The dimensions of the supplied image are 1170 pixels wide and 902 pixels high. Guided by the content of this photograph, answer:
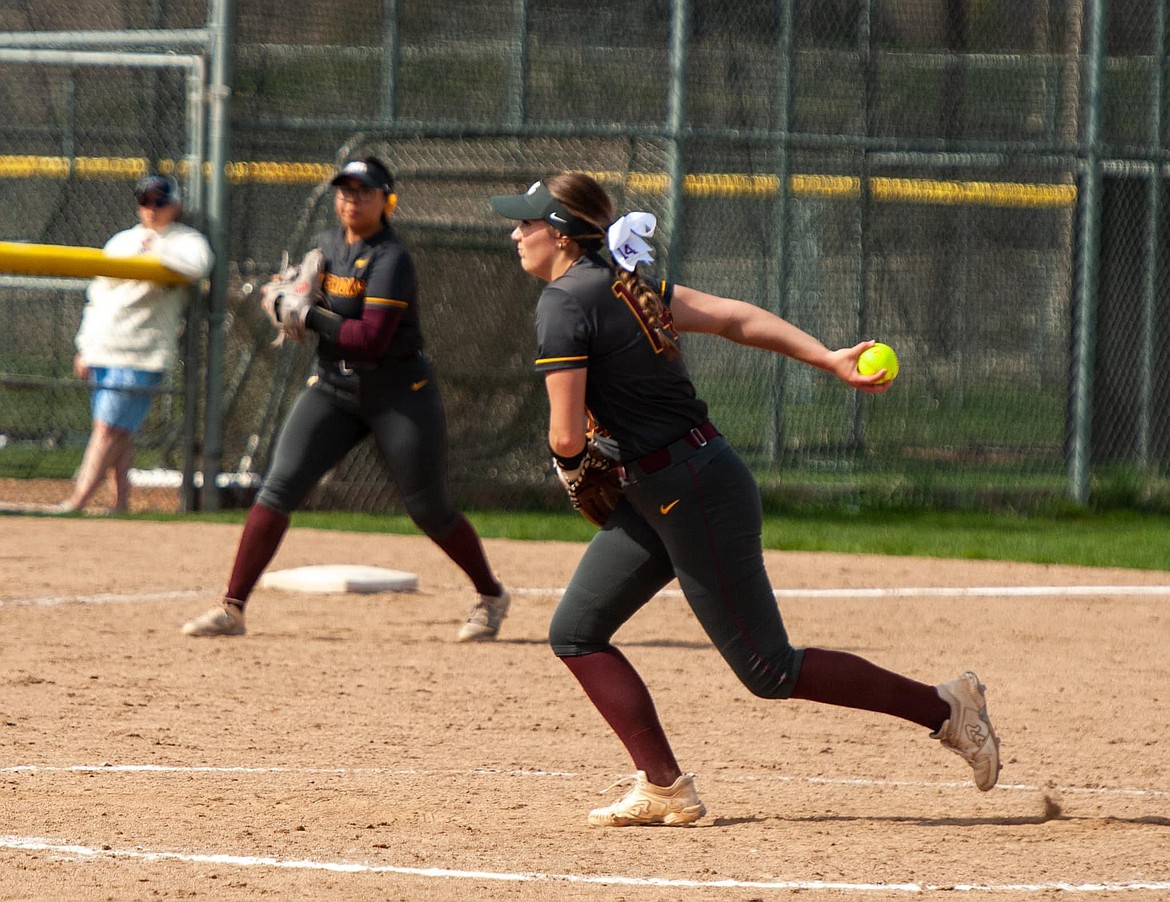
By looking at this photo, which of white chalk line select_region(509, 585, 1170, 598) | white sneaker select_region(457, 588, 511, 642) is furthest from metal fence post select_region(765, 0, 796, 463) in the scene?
white sneaker select_region(457, 588, 511, 642)

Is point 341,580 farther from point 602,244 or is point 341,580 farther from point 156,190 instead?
point 602,244

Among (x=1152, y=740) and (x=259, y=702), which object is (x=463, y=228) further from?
(x=1152, y=740)

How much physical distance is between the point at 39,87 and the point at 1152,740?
11535 mm

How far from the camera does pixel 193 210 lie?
487 inches

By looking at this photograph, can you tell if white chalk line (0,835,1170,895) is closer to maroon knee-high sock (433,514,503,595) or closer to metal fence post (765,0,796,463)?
maroon knee-high sock (433,514,503,595)

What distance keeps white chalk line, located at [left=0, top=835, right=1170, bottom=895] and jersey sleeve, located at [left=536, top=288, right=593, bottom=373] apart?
1223 millimetres

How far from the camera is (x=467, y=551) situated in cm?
778

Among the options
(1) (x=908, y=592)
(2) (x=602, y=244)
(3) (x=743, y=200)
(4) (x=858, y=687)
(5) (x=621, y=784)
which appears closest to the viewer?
(4) (x=858, y=687)

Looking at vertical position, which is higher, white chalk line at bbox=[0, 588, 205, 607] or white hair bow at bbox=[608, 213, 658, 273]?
white hair bow at bbox=[608, 213, 658, 273]

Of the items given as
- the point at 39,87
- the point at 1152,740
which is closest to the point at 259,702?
the point at 1152,740

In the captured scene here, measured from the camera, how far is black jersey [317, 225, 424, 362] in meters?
7.37

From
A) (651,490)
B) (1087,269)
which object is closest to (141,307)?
(1087,269)

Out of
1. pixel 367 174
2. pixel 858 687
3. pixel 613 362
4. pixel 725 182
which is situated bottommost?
pixel 858 687

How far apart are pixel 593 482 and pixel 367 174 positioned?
3030mm
